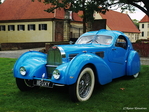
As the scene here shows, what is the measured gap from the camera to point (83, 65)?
482 cm

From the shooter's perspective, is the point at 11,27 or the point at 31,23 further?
the point at 11,27

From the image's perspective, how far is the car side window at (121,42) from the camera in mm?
6873

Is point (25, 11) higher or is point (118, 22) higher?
point (25, 11)

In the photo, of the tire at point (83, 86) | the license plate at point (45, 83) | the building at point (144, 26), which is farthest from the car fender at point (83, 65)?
the building at point (144, 26)

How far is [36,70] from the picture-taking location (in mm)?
5387

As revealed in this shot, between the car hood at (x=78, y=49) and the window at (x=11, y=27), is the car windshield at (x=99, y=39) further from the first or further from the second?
the window at (x=11, y=27)

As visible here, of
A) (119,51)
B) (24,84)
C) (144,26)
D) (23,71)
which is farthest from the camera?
(144,26)

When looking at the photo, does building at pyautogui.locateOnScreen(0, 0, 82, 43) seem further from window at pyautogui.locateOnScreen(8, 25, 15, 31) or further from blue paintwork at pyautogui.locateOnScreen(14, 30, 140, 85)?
blue paintwork at pyautogui.locateOnScreen(14, 30, 140, 85)

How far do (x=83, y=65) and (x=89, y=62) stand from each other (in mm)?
270

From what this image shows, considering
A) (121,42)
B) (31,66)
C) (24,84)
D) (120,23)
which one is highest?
(120,23)

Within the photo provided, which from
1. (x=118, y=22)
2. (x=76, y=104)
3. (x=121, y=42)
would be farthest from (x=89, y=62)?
(x=118, y=22)

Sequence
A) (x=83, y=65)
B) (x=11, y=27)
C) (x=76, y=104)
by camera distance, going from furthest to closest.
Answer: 1. (x=11, y=27)
2. (x=83, y=65)
3. (x=76, y=104)

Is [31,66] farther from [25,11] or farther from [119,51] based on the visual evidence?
[25,11]

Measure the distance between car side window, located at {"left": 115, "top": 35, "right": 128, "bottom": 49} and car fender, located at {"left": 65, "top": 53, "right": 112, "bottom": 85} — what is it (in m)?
1.45
